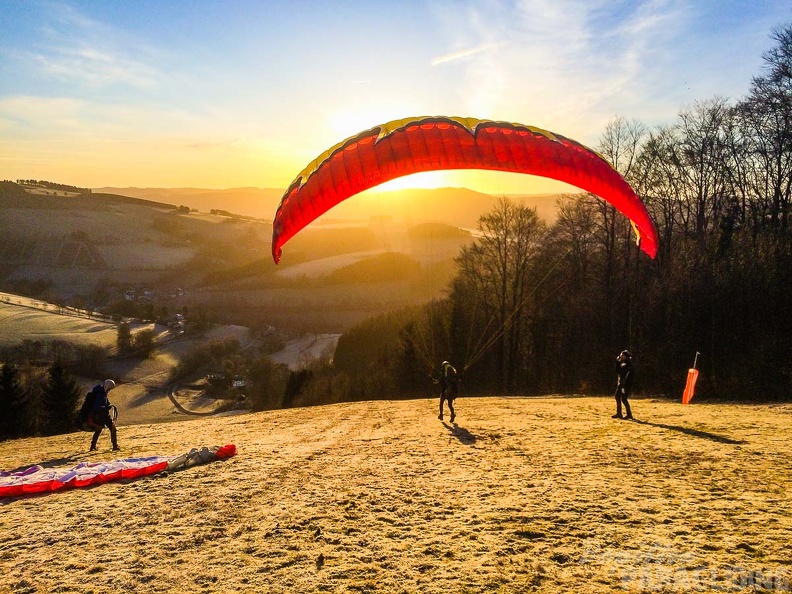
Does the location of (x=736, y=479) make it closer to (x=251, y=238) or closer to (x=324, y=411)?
(x=324, y=411)

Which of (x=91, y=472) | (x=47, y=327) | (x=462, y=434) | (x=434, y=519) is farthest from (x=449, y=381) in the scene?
(x=47, y=327)

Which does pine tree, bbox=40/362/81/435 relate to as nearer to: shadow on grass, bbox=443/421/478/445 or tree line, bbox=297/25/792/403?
tree line, bbox=297/25/792/403

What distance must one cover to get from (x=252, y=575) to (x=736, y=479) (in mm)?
6355

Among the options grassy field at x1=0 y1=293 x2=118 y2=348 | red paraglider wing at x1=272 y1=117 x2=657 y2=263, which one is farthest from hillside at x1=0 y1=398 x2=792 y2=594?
grassy field at x1=0 y1=293 x2=118 y2=348

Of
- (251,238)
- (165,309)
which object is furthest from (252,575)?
(251,238)

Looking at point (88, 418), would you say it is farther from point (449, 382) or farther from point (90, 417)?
point (449, 382)

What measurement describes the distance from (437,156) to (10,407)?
2172cm

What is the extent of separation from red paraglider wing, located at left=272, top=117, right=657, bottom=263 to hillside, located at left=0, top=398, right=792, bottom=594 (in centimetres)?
510

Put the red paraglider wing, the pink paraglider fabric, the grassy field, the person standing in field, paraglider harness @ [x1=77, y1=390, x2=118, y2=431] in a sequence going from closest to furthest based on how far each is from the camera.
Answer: the pink paraglider fabric, the red paraglider wing, paraglider harness @ [x1=77, y1=390, x2=118, y2=431], the person standing in field, the grassy field

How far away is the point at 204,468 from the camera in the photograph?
809cm

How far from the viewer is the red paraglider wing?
31.2 ft

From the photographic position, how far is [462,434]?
10.3 meters

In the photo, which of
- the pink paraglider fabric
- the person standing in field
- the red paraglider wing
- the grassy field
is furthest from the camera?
the grassy field

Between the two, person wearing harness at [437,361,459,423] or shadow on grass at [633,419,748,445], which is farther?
person wearing harness at [437,361,459,423]
